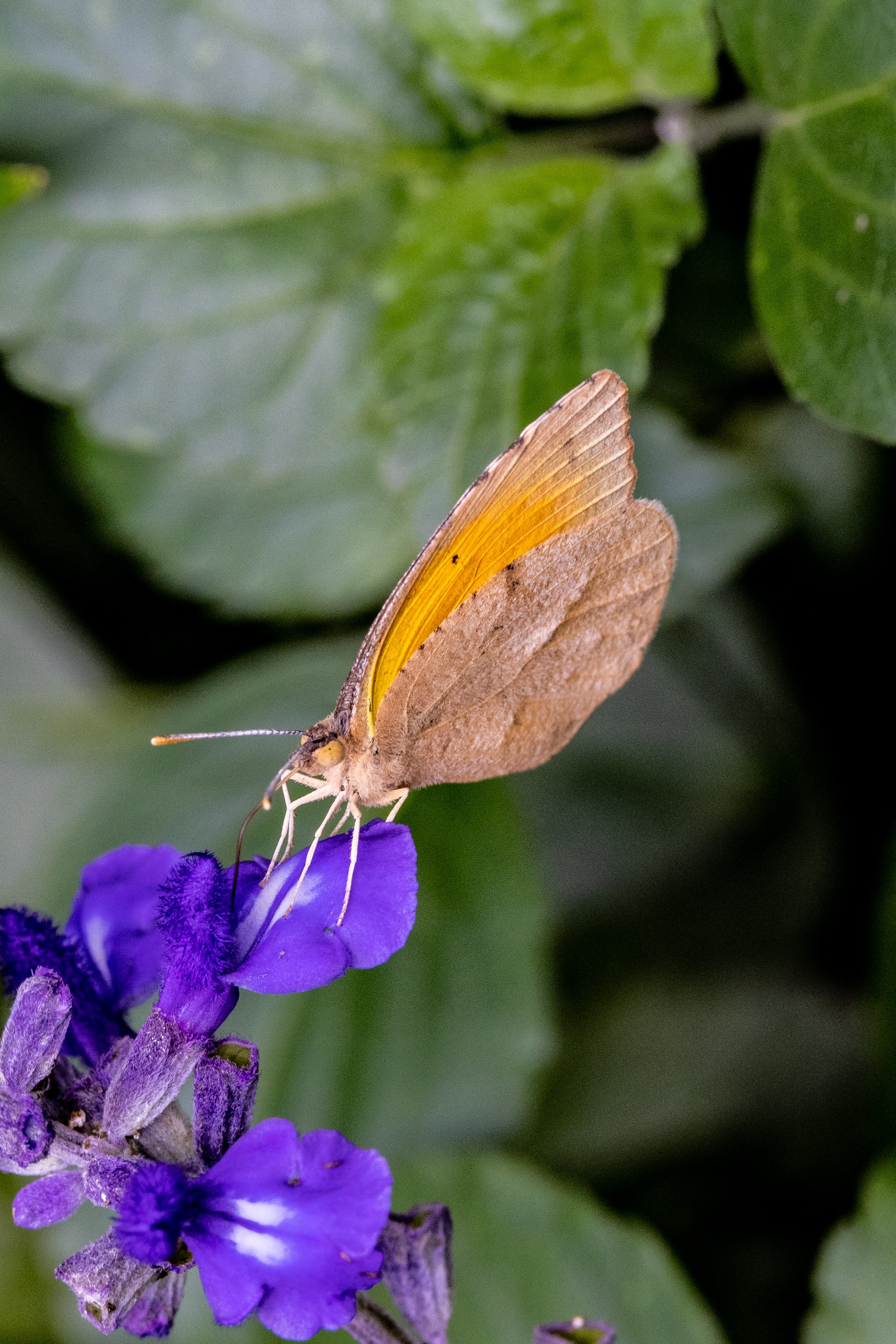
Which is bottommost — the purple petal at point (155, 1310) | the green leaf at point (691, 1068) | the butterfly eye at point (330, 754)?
the green leaf at point (691, 1068)

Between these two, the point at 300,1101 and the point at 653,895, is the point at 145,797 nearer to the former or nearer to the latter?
the point at 300,1101

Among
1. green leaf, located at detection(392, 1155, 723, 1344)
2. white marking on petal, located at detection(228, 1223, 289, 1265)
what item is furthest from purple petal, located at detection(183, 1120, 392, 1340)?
green leaf, located at detection(392, 1155, 723, 1344)

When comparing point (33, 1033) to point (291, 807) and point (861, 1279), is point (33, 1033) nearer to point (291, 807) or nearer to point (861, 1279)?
point (291, 807)

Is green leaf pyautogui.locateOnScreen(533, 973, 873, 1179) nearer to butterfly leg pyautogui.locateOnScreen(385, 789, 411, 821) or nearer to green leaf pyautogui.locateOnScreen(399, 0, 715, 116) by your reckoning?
butterfly leg pyautogui.locateOnScreen(385, 789, 411, 821)

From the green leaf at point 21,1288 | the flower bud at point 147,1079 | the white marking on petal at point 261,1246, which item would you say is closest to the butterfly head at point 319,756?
the flower bud at point 147,1079

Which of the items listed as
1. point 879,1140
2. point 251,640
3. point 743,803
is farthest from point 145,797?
point 879,1140

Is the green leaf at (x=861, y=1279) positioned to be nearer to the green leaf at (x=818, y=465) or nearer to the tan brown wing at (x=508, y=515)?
the tan brown wing at (x=508, y=515)
